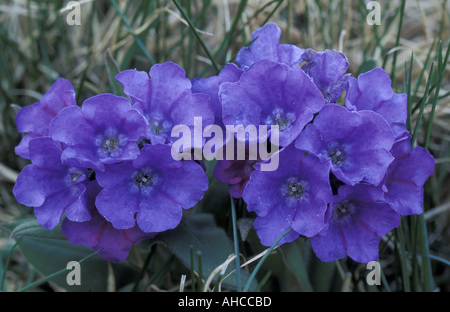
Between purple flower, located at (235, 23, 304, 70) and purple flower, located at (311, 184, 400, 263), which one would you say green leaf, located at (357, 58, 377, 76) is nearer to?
purple flower, located at (235, 23, 304, 70)

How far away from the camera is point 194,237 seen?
3.71 feet

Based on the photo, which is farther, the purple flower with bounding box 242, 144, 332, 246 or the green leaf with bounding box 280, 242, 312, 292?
the green leaf with bounding box 280, 242, 312, 292

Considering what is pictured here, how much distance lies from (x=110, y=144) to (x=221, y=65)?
0.55 meters

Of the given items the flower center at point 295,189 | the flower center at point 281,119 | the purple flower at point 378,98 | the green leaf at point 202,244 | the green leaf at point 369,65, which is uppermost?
the green leaf at point 369,65

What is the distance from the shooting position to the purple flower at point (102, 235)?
1048 mm

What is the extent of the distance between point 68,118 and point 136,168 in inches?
5.8

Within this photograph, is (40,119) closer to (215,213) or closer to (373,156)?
(215,213)

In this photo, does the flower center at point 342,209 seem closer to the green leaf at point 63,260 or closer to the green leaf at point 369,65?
the green leaf at point 369,65

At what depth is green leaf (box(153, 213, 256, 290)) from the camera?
3.56 ft

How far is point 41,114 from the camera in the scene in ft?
3.77
